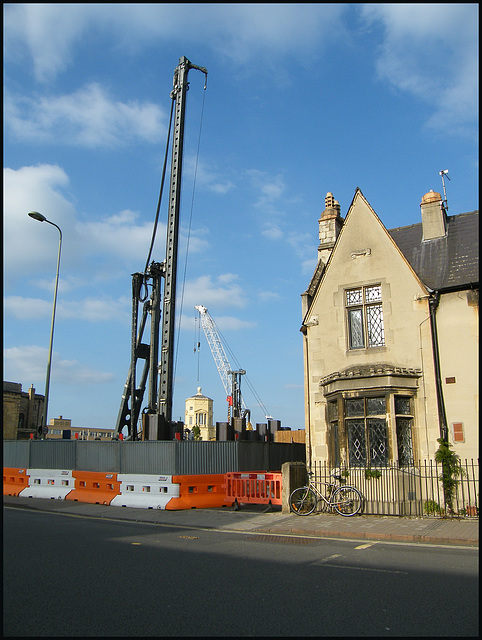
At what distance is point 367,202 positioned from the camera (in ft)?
55.3

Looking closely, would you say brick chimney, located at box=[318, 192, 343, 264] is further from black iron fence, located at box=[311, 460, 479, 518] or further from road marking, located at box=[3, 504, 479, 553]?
road marking, located at box=[3, 504, 479, 553]

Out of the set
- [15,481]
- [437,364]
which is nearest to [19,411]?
[15,481]

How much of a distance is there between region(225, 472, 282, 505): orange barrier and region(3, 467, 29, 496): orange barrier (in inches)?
370

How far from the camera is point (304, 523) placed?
13.0m

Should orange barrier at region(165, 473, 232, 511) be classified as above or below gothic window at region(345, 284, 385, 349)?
below

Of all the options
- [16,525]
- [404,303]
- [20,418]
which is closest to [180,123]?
Result: [404,303]

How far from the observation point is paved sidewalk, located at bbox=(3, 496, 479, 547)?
11016 millimetres

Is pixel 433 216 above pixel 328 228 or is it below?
below

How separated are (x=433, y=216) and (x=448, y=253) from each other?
149cm

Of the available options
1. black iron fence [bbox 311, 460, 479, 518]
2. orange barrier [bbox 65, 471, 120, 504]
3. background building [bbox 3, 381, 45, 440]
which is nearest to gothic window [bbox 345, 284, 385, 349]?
black iron fence [bbox 311, 460, 479, 518]

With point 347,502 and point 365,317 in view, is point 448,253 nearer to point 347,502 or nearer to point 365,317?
point 365,317

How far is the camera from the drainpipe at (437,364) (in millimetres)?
14406

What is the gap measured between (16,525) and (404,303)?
1177cm

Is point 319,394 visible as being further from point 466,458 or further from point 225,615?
point 225,615
